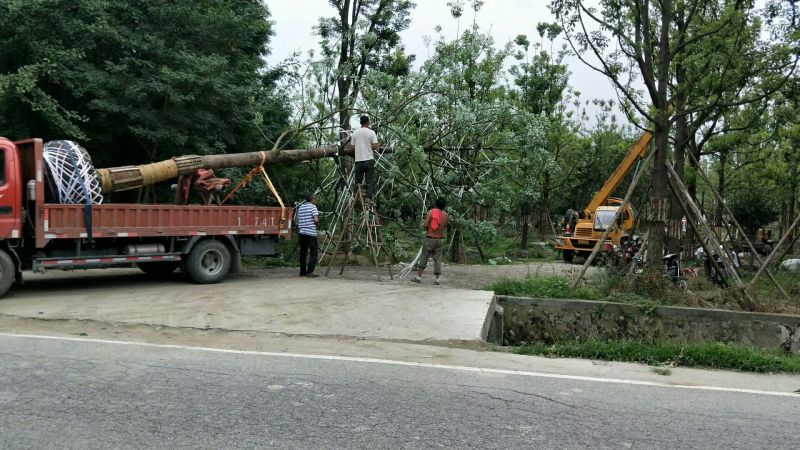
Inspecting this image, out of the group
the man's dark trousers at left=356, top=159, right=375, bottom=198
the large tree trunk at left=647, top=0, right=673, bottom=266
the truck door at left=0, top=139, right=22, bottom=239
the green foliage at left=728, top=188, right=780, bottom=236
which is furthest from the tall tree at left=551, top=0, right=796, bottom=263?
the green foliage at left=728, top=188, right=780, bottom=236

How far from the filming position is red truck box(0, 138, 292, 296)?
1017cm

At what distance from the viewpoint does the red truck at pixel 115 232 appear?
400 inches

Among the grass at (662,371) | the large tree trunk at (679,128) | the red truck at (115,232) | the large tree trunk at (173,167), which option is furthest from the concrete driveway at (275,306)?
the large tree trunk at (679,128)

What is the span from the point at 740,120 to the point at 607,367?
14315 millimetres

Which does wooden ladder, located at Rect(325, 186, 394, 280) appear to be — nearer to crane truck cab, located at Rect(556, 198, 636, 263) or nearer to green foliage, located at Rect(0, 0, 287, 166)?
green foliage, located at Rect(0, 0, 287, 166)

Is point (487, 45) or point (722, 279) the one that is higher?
point (487, 45)

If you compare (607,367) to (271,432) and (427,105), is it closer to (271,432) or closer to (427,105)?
(271,432)

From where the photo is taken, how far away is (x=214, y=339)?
792cm

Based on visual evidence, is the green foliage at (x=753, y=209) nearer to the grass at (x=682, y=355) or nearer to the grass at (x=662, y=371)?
the grass at (x=682, y=355)

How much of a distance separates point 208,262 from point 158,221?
139cm

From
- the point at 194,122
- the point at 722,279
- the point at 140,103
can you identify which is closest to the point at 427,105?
the point at 194,122

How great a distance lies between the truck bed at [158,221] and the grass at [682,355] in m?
6.99

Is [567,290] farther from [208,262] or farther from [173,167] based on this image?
[173,167]

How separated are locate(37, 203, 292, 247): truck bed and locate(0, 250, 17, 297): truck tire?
2.04 feet
